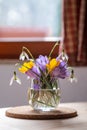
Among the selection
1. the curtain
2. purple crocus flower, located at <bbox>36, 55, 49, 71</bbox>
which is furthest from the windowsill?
purple crocus flower, located at <bbox>36, 55, 49, 71</bbox>

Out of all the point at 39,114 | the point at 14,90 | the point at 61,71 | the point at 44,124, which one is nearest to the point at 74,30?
the point at 14,90

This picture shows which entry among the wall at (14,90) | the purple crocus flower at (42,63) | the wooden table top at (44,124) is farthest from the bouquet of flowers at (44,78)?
the wall at (14,90)

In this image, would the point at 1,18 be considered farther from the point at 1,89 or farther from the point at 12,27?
the point at 1,89

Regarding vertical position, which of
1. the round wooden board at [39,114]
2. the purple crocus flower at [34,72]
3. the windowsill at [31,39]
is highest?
the windowsill at [31,39]

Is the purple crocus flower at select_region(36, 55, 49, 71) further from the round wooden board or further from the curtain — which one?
the curtain

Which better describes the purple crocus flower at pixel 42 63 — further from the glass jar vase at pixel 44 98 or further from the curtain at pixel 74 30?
the curtain at pixel 74 30
